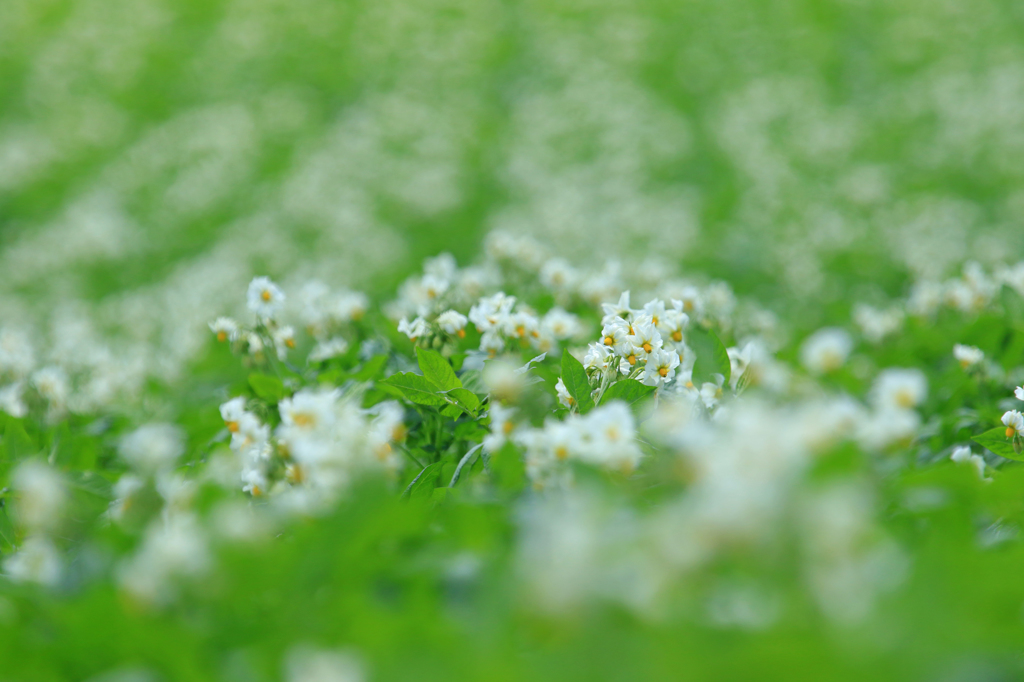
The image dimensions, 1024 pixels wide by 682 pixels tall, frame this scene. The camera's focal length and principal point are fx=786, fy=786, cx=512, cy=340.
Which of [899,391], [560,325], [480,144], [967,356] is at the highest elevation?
[480,144]

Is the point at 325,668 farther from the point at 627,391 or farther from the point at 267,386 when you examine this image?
the point at 267,386

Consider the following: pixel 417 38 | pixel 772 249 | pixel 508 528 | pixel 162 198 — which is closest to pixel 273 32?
pixel 417 38

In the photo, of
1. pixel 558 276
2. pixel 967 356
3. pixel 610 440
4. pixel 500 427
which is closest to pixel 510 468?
pixel 500 427

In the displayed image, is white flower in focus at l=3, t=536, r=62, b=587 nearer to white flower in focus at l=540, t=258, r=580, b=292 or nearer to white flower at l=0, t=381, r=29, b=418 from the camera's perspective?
white flower at l=0, t=381, r=29, b=418

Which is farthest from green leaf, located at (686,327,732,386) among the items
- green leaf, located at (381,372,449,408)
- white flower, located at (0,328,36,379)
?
white flower, located at (0,328,36,379)

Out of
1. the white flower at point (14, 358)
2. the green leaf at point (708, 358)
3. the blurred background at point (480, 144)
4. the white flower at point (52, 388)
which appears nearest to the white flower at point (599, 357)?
the green leaf at point (708, 358)

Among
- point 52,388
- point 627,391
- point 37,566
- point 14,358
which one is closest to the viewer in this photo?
point 37,566

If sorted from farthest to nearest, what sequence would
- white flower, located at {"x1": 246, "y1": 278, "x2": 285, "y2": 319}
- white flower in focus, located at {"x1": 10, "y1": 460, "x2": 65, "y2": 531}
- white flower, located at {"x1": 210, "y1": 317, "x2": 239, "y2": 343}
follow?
1. white flower, located at {"x1": 210, "y1": 317, "x2": 239, "y2": 343}
2. white flower, located at {"x1": 246, "y1": 278, "x2": 285, "y2": 319}
3. white flower in focus, located at {"x1": 10, "y1": 460, "x2": 65, "y2": 531}
